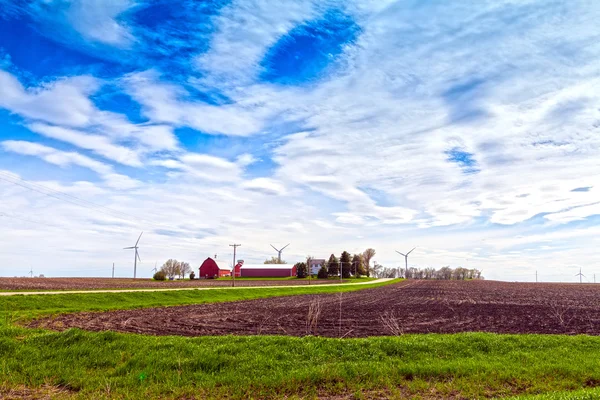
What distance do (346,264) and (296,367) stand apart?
132 meters

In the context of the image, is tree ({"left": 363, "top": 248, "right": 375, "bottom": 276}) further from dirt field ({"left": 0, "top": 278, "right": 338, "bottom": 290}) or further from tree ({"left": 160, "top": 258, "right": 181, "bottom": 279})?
→ dirt field ({"left": 0, "top": 278, "right": 338, "bottom": 290})

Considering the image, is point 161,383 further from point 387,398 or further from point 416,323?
point 416,323

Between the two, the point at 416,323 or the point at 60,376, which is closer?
the point at 60,376

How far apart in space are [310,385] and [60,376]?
7509 millimetres

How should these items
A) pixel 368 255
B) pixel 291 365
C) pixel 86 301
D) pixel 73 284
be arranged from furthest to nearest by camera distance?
pixel 368 255 → pixel 73 284 → pixel 86 301 → pixel 291 365

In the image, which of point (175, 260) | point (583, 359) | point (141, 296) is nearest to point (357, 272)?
point (175, 260)

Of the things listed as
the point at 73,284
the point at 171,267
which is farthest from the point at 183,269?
the point at 73,284

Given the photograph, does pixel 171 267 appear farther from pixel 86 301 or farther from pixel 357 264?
pixel 86 301

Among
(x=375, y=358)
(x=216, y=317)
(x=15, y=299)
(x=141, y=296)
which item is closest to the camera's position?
(x=375, y=358)

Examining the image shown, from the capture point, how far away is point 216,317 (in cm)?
2853

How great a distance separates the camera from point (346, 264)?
14338cm

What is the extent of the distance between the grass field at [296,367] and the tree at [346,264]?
126 metres

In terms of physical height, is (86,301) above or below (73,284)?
above

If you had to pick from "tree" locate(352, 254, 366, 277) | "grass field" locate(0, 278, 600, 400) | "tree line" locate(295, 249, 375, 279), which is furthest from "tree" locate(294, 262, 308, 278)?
"grass field" locate(0, 278, 600, 400)
